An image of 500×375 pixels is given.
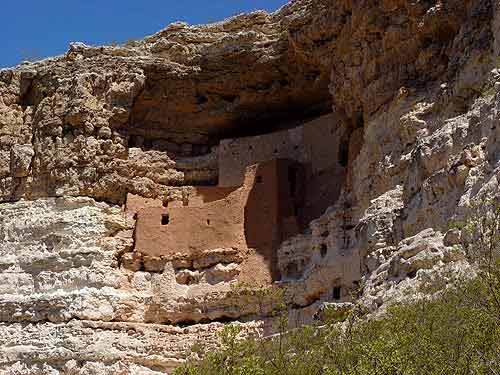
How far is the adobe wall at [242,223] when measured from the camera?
2289cm

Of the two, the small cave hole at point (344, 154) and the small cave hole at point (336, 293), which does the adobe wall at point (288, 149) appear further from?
the small cave hole at point (336, 293)

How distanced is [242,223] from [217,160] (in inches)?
116

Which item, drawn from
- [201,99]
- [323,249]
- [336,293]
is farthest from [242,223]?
[201,99]

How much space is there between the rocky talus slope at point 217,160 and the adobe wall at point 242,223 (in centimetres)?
30

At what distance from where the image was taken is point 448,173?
15.8m

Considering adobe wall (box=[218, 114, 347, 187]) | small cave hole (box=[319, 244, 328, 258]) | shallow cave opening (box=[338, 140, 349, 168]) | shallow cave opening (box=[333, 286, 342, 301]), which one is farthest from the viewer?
adobe wall (box=[218, 114, 347, 187])

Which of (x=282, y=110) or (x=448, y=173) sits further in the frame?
(x=282, y=110)

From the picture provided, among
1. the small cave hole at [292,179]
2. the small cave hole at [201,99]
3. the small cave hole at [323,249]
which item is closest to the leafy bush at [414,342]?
the small cave hole at [323,249]

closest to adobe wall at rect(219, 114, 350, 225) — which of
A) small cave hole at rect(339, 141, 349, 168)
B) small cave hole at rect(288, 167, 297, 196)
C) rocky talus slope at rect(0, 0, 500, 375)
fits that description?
small cave hole at rect(339, 141, 349, 168)

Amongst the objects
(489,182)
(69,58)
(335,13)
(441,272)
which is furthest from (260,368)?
(69,58)

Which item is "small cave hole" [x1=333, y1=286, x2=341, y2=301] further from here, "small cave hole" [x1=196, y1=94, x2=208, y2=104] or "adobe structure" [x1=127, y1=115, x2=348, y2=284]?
"small cave hole" [x1=196, y1=94, x2=208, y2=104]

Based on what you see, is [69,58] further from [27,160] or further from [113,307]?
[113,307]

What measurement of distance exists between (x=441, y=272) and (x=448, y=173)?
8.01ft

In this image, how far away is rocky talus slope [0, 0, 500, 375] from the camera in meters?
16.7
